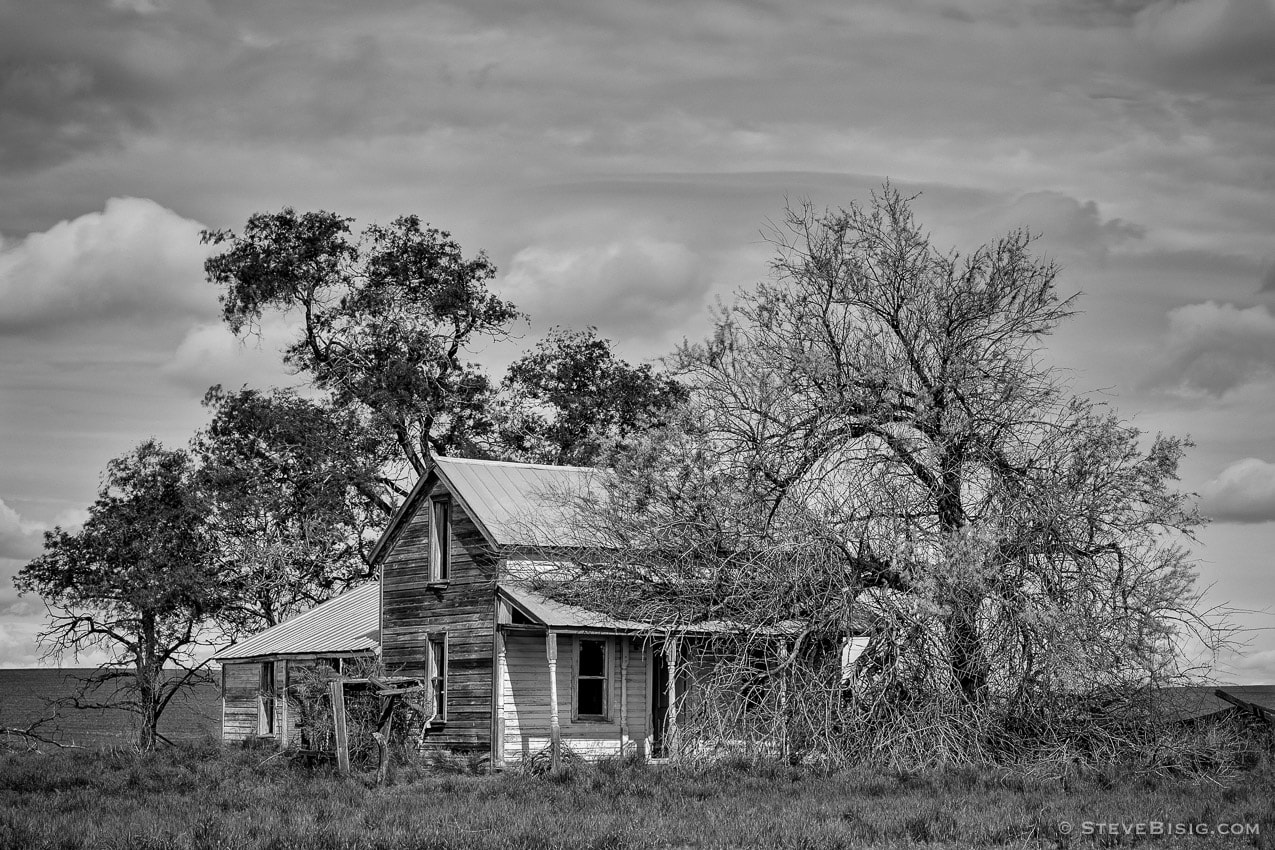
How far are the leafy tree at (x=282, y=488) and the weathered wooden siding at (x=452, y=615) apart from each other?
8.53 meters

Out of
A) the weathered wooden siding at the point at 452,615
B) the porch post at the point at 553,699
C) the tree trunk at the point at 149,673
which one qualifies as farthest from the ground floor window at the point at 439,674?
the tree trunk at the point at 149,673

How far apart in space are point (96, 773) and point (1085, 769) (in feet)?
48.1

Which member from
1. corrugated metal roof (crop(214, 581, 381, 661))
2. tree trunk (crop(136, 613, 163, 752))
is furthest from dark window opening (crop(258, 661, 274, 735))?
tree trunk (crop(136, 613, 163, 752))

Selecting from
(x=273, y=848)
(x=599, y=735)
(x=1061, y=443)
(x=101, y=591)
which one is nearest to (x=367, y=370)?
(x=101, y=591)

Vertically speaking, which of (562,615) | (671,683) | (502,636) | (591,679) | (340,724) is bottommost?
(340,724)

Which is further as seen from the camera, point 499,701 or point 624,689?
point 624,689

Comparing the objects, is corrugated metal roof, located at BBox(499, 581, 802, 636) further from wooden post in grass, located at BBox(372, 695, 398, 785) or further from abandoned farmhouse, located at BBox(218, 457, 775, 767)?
wooden post in grass, located at BBox(372, 695, 398, 785)

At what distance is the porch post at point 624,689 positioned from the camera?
2478cm

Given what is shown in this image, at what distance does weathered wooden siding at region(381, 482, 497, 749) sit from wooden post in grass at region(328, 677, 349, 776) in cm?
421

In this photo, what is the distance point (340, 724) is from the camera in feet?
67.2

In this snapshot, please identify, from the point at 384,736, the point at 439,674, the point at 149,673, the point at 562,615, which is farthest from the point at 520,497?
the point at 149,673

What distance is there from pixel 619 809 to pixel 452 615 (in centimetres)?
1197

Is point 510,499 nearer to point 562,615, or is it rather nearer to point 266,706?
point 562,615

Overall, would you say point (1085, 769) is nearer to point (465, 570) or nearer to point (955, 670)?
point (955, 670)
